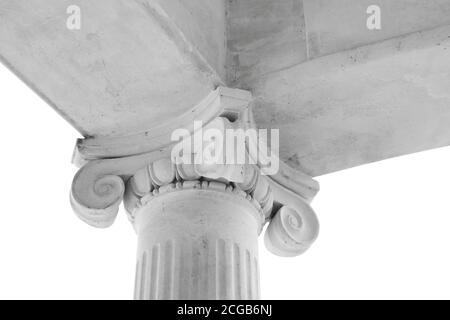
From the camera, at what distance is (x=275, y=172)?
25.6ft

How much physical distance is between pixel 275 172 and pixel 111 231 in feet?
16.7

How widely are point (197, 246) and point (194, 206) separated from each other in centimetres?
46

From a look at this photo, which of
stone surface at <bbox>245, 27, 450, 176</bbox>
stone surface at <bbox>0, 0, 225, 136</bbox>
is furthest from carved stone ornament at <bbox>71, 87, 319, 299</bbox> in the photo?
stone surface at <bbox>245, 27, 450, 176</bbox>

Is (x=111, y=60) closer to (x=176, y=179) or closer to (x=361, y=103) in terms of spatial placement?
(x=176, y=179)

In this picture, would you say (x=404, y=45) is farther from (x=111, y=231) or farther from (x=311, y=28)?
(x=111, y=231)

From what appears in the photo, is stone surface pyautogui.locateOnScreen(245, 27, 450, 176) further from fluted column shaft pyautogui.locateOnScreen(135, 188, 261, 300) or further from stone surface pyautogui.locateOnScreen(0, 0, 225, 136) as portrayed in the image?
fluted column shaft pyautogui.locateOnScreen(135, 188, 261, 300)

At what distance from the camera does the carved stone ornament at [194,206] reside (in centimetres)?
658

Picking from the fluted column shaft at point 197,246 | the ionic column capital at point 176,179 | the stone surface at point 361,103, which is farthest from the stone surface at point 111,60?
the fluted column shaft at point 197,246

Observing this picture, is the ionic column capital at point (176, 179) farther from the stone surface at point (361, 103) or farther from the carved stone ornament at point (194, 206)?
the stone surface at point (361, 103)

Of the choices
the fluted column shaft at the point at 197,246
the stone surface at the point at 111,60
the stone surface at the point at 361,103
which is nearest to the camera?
the fluted column shaft at the point at 197,246

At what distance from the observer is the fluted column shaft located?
6.48 meters

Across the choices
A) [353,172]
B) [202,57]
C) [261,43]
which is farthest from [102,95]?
[353,172]

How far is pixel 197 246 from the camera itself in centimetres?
666
